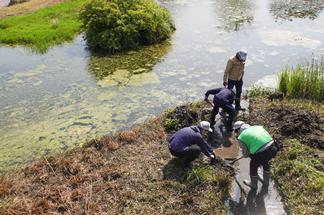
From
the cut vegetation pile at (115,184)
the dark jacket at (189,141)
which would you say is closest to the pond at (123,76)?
the cut vegetation pile at (115,184)

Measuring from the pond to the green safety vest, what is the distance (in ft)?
13.3

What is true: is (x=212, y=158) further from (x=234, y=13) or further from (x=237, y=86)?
(x=234, y=13)

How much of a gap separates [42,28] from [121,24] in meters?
5.24

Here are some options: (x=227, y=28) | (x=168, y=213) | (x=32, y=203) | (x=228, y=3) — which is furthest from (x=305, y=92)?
Result: (x=228, y=3)

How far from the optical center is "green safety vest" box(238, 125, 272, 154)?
655cm

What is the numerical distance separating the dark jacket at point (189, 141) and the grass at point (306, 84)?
14.2 ft

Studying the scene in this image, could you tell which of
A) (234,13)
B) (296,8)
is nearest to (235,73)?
(234,13)

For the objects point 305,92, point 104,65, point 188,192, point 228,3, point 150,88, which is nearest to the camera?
point 188,192

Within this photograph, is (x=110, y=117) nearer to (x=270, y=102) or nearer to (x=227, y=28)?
(x=270, y=102)

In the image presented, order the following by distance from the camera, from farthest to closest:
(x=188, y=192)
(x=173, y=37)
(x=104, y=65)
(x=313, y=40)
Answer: (x=173, y=37)
(x=313, y=40)
(x=104, y=65)
(x=188, y=192)

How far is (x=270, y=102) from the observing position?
10.2 metres

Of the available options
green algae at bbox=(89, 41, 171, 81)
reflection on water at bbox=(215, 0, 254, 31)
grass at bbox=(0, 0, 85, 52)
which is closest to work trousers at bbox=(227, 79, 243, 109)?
green algae at bbox=(89, 41, 171, 81)

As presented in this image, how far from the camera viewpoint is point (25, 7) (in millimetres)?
24312

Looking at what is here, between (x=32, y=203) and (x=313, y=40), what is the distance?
13.5m
